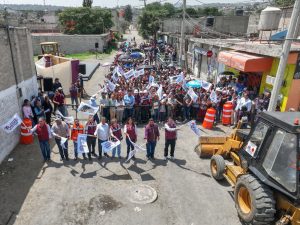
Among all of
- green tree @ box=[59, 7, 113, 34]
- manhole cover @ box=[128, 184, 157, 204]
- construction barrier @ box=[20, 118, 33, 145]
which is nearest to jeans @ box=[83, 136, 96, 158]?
manhole cover @ box=[128, 184, 157, 204]

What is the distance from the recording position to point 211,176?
8.80 m

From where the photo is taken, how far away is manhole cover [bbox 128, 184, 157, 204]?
7570mm

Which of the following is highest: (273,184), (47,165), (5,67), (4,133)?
(5,67)

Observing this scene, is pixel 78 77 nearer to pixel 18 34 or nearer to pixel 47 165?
pixel 18 34

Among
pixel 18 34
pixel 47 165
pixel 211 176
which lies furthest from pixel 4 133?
pixel 211 176

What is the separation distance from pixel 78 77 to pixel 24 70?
244 inches

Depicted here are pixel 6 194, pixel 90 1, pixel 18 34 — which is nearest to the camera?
pixel 6 194

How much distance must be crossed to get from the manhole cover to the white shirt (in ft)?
7.02

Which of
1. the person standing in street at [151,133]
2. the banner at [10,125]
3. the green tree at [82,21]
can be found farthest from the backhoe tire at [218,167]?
the green tree at [82,21]

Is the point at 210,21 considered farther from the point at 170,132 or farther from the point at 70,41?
the point at 170,132

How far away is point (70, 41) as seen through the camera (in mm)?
44500

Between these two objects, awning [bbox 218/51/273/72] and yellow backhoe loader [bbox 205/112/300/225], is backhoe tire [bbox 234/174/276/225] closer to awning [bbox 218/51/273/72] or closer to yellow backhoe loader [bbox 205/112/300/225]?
yellow backhoe loader [bbox 205/112/300/225]

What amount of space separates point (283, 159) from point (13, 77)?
1019 cm

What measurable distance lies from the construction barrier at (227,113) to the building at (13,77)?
937 centimetres
